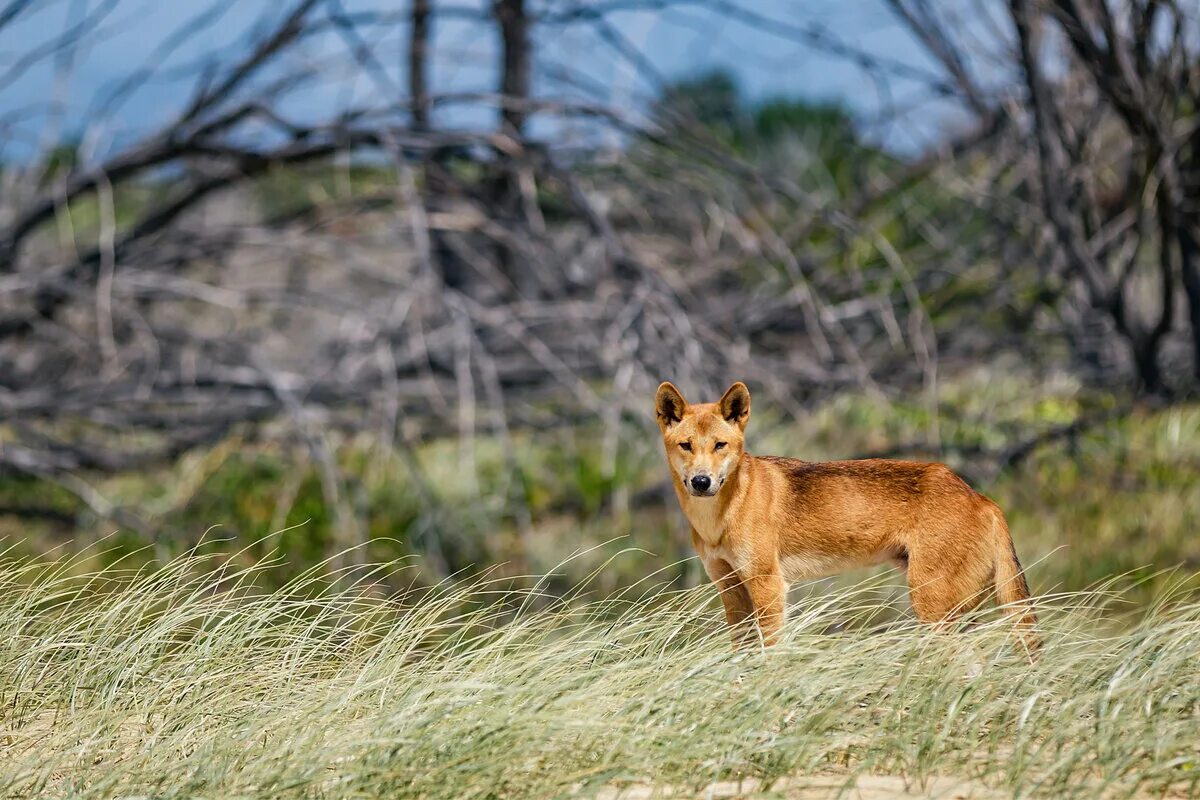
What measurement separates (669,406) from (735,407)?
5.7 inches

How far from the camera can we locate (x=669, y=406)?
3010mm

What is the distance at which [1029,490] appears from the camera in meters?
9.44

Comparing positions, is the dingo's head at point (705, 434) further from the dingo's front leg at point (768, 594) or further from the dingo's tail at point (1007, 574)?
the dingo's tail at point (1007, 574)

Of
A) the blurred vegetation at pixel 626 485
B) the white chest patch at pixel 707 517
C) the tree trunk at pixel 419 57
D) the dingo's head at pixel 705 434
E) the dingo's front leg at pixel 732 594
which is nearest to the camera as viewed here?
the dingo's head at pixel 705 434

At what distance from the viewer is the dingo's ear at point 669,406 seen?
2.98 meters

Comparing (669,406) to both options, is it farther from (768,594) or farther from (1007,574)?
(1007,574)

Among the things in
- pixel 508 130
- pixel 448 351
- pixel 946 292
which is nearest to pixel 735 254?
pixel 946 292

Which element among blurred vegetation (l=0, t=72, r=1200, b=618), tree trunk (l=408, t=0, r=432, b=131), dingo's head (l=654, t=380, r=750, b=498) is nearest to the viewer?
dingo's head (l=654, t=380, r=750, b=498)

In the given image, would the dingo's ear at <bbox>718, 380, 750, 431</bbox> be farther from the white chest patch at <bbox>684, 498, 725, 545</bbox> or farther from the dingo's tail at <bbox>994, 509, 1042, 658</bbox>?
the dingo's tail at <bbox>994, 509, 1042, 658</bbox>

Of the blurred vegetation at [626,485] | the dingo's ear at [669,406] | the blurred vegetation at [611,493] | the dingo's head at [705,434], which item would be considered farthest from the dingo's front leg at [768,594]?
the blurred vegetation at [611,493]

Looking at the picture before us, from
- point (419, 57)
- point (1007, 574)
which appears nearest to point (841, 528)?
point (1007, 574)

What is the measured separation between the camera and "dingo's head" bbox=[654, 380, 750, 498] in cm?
291

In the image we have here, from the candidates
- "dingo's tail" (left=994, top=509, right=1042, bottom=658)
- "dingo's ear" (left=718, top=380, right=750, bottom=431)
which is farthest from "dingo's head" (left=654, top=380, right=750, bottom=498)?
"dingo's tail" (left=994, top=509, right=1042, bottom=658)

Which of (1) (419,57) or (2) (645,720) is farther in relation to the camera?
(1) (419,57)
